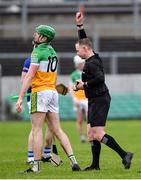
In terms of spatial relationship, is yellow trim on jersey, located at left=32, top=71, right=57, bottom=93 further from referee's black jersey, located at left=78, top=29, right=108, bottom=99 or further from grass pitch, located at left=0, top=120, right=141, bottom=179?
grass pitch, located at left=0, top=120, right=141, bottom=179

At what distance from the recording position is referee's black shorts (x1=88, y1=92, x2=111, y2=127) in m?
13.0

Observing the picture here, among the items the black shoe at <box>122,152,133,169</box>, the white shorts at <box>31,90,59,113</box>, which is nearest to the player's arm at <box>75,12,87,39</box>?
the white shorts at <box>31,90,59,113</box>

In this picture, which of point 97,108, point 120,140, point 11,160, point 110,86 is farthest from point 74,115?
point 97,108

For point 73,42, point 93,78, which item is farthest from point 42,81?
point 73,42

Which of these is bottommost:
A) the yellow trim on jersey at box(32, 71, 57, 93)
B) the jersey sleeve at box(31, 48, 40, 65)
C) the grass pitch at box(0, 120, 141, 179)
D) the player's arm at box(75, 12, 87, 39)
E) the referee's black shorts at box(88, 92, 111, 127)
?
the grass pitch at box(0, 120, 141, 179)

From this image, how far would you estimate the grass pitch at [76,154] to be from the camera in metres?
12.4

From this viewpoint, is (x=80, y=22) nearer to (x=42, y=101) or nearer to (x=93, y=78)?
(x=93, y=78)

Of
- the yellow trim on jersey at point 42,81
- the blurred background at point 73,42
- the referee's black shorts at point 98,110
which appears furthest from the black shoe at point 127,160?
the blurred background at point 73,42

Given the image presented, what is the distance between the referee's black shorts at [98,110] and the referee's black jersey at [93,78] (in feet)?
0.27

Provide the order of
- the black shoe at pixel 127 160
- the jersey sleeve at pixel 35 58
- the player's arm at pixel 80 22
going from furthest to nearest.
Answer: the player's arm at pixel 80 22 < the black shoe at pixel 127 160 < the jersey sleeve at pixel 35 58

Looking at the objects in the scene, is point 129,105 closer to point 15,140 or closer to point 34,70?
point 15,140

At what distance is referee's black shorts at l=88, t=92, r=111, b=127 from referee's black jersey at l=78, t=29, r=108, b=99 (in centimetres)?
8

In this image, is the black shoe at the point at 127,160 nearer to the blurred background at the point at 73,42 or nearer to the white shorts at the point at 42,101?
the white shorts at the point at 42,101

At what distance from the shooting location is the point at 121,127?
87.4 feet
